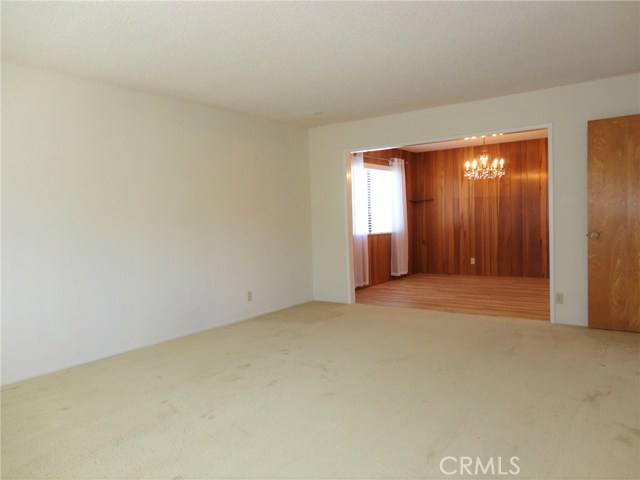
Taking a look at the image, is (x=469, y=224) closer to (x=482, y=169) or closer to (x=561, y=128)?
(x=482, y=169)

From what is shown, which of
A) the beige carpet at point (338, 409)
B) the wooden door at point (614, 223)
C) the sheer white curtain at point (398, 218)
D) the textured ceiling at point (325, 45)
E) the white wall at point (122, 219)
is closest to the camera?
the beige carpet at point (338, 409)

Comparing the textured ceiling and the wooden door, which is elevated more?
the textured ceiling

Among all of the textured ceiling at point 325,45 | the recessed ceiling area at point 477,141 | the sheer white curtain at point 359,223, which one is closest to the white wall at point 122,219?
the textured ceiling at point 325,45

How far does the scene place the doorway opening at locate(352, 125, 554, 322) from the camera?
752 centimetres

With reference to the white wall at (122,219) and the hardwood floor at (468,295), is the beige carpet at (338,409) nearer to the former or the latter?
the white wall at (122,219)

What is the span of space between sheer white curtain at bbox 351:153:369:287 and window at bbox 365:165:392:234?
265mm

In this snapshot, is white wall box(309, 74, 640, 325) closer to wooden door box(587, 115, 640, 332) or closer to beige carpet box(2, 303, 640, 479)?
wooden door box(587, 115, 640, 332)

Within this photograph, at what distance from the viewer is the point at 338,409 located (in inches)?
107

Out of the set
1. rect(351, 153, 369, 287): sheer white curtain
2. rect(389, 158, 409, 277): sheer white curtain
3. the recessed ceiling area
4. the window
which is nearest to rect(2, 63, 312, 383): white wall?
rect(351, 153, 369, 287): sheer white curtain

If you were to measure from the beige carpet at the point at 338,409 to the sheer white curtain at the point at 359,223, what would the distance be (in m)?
3.00

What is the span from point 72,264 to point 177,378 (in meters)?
1.37

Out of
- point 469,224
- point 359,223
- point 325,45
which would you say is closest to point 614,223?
point 325,45

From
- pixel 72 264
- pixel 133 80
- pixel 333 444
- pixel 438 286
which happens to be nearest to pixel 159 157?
pixel 133 80

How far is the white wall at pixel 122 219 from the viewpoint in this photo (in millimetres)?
3420
